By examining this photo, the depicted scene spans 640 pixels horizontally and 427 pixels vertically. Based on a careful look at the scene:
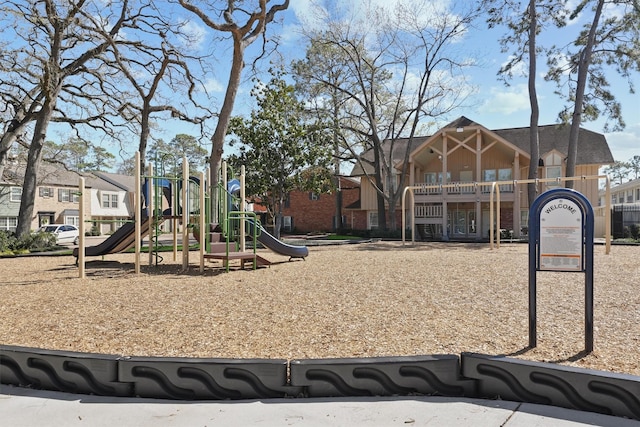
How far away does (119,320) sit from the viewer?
611 cm

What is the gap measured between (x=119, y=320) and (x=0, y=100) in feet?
70.1

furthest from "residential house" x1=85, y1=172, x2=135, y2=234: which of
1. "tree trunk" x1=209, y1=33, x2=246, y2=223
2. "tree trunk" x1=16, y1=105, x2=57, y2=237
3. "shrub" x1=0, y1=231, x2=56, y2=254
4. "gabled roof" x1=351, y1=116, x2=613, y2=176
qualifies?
"tree trunk" x1=209, y1=33, x2=246, y2=223

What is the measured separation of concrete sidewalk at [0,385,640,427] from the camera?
3.34 m

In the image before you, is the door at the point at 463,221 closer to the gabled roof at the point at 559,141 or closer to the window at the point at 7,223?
the gabled roof at the point at 559,141

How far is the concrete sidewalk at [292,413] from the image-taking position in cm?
334

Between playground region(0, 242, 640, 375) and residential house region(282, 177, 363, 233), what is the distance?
2887 cm

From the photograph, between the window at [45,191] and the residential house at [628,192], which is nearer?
the window at [45,191]

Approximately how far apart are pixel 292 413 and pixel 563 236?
2.96m

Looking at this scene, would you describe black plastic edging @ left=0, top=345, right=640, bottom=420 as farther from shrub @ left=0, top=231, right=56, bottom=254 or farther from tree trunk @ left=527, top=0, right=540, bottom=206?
tree trunk @ left=527, top=0, right=540, bottom=206

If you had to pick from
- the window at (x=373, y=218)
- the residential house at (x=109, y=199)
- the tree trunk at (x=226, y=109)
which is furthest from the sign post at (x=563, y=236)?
the residential house at (x=109, y=199)

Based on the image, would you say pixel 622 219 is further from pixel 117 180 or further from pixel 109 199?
pixel 117 180

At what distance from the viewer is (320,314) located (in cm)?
641

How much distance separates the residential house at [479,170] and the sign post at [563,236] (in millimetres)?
23053

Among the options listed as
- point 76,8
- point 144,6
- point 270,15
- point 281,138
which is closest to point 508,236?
point 281,138
